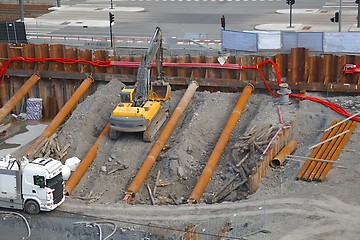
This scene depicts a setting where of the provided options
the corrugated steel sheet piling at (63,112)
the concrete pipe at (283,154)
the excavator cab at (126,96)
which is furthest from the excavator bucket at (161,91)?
the concrete pipe at (283,154)

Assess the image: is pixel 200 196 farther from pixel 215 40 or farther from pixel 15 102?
pixel 215 40

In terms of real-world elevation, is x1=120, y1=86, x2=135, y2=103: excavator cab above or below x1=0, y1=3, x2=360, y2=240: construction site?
above

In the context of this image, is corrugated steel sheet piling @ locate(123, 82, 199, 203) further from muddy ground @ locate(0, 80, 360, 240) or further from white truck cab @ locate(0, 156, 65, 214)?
white truck cab @ locate(0, 156, 65, 214)

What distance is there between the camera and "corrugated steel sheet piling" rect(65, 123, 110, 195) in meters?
32.6

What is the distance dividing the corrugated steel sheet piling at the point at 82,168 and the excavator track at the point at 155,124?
2277mm

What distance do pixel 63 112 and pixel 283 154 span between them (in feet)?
41.9

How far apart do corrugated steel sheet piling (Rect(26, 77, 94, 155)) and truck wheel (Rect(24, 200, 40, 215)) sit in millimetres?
5857

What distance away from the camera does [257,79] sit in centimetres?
3938

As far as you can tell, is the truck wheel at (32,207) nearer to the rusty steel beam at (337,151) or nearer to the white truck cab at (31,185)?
the white truck cab at (31,185)

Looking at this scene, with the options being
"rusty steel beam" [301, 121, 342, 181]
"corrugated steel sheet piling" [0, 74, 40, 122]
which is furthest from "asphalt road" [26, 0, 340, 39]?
"rusty steel beam" [301, 121, 342, 181]

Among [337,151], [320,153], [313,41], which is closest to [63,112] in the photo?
[313,41]

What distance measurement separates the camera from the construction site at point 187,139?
27.7m

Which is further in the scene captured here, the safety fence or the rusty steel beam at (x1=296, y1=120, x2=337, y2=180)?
the safety fence

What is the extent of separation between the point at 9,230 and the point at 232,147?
1047cm
